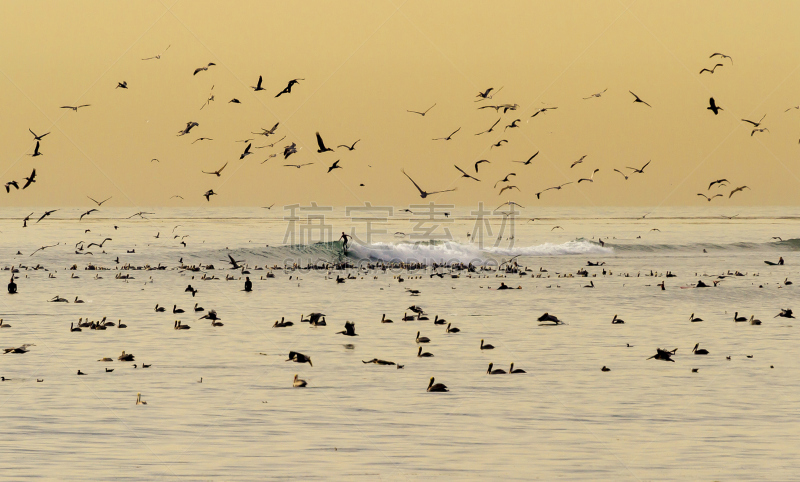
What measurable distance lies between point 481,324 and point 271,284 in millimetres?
16278

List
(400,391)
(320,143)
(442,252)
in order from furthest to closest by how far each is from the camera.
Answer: (442,252) < (320,143) < (400,391)

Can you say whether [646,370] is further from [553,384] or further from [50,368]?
[50,368]

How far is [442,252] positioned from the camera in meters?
66.8

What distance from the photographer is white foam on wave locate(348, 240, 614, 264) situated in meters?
64.2

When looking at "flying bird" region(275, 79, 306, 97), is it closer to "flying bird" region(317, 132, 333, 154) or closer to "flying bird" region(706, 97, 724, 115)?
"flying bird" region(317, 132, 333, 154)

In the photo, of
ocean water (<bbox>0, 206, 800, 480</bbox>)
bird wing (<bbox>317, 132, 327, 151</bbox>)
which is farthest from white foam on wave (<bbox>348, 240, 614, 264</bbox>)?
bird wing (<bbox>317, 132, 327, 151</bbox>)

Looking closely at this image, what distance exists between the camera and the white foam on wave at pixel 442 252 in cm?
6419

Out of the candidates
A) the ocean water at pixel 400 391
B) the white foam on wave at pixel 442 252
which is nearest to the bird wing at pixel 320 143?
the ocean water at pixel 400 391

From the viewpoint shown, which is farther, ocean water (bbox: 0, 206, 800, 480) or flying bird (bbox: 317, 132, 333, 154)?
flying bird (bbox: 317, 132, 333, 154)

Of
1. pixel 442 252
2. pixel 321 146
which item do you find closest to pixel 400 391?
pixel 321 146

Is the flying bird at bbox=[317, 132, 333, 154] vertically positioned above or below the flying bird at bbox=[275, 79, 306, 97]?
below

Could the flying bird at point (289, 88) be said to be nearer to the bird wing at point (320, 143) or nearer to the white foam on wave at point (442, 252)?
the bird wing at point (320, 143)

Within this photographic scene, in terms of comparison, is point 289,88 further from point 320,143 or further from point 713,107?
point 713,107

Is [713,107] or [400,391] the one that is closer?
[400,391]
